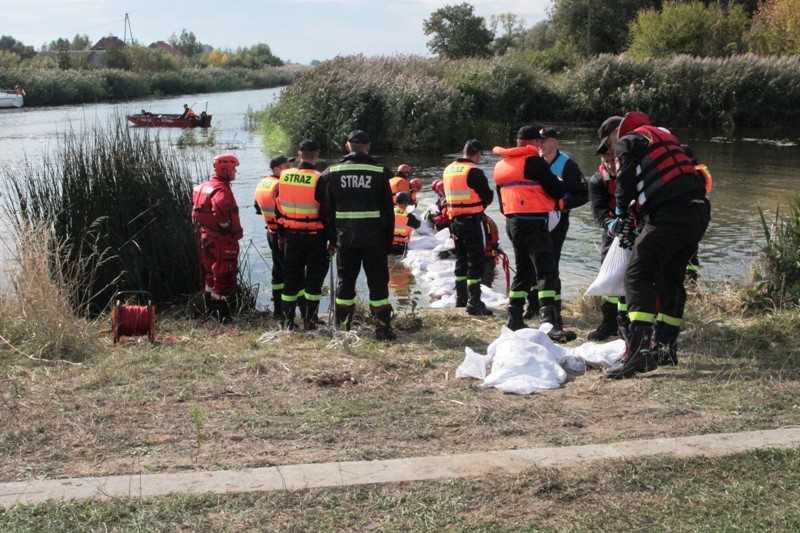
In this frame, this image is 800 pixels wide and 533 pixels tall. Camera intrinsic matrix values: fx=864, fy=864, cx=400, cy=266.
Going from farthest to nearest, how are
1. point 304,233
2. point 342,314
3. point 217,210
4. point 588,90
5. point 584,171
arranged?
1. point 588,90
2. point 584,171
3. point 217,210
4. point 304,233
5. point 342,314

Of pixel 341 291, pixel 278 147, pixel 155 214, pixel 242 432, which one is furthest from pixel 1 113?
pixel 242 432

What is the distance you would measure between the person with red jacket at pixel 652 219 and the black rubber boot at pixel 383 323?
92.8 inches

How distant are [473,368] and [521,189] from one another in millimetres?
2202

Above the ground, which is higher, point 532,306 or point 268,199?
point 268,199

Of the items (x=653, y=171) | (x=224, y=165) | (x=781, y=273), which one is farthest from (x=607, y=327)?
(x=224, y=165)

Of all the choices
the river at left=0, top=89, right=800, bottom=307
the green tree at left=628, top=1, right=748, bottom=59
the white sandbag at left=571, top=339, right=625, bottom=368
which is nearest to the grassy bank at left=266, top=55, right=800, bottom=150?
the river at left=0, top=89, right=800, bottom=307

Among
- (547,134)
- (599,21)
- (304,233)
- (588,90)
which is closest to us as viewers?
(547,134)

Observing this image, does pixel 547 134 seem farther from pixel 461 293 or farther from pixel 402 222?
pixel 402 222

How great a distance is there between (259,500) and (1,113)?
164ft

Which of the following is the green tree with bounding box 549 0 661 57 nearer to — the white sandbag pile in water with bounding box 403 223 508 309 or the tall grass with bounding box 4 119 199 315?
the white sandbag pile in water with bounding box 403 223 508 309

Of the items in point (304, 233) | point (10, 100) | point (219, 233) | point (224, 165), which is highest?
point (10, 100)

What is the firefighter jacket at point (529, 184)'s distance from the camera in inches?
307

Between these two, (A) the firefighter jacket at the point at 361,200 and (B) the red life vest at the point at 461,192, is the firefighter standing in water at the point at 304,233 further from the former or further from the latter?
(B) the red life vest at the point at 461,192

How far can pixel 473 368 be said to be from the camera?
20.6ft
